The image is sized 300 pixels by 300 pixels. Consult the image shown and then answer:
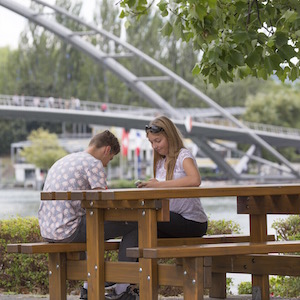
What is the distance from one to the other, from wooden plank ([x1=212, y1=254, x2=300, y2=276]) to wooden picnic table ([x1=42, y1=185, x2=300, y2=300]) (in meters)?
0.34

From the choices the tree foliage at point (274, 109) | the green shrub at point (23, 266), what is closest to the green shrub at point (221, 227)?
the green shrub at point (23, 266)

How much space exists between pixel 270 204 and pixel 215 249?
2.67 ft

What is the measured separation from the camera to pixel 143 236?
4.36m

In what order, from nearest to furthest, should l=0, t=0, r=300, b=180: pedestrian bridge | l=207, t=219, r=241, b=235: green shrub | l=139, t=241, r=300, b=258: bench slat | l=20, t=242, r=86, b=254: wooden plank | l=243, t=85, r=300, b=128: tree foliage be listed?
l=139, t=241, r=300, b=258: bench slat < l=20, t=242, r=86, b=254: wooden plank < l=207, t=219, r=241, b=235: green shrub < l=0, t=0, r=300, b=180: pedestrian bridge < l=243, t=85, r=300, b=128: tree foliage

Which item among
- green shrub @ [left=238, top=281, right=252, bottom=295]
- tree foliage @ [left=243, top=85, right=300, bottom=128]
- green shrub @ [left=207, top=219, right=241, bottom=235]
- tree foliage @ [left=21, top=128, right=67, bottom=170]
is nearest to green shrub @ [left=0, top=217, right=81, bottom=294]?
green shrub @ [left=207, top=219, right=241, bottom=235]

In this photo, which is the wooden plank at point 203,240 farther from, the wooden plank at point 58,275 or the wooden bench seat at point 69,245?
the wooden plank at point 58,275

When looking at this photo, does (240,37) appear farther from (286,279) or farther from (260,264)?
(286,279)

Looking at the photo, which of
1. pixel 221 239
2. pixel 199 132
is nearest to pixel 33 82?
pixel 199 132

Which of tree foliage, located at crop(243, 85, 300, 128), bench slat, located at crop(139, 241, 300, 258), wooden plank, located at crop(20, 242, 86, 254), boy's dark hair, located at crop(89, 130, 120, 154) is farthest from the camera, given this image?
tree foliage, located at crop(243, 85, 300, 128)

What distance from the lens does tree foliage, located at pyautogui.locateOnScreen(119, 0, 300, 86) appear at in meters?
→ 4.76

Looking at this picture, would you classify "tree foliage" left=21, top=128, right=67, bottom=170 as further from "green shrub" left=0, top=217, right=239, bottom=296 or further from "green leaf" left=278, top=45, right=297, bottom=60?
"green leaf" left=278, top=45, right=297, bottom=60

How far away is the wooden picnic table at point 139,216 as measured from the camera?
430cm

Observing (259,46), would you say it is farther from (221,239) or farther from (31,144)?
(31,144)

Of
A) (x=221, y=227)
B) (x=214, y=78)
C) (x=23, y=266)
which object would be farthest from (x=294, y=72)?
(x=23, y=266)
